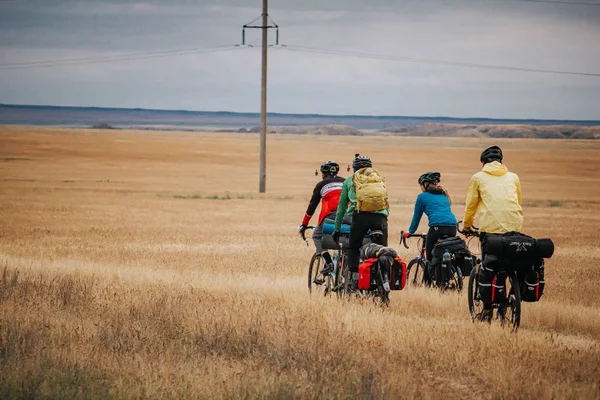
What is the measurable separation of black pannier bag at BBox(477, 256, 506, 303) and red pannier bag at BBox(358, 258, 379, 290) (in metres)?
1.77

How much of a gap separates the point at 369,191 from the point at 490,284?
2.11m

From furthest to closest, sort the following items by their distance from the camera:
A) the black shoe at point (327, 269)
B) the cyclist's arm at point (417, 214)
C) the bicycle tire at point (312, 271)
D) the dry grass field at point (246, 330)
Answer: the bicycle tire at point (312, 271) < the cyclist's arm at point (417, 214) < the black shoe at point (327, 269) < the dry grass field at point (246, 330)

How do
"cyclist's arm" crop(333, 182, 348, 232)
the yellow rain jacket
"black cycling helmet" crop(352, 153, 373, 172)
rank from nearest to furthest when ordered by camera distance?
the yellow rain jacket, "black cycling helmet" crop(352, 153, 373, 172), "cyclist's arm" crop(333, 182, 348, 232)

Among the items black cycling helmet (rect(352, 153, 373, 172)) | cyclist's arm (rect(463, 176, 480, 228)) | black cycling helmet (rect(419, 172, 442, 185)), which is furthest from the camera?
black cycling helmet (rect(419, 172, 442, 185))

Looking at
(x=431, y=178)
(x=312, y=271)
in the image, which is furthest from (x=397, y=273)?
(x=431, y=178)

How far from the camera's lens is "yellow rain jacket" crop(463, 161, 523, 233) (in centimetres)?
1081

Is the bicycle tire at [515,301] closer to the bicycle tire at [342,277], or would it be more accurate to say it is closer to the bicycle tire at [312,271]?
the bicycle tire at [342,277]

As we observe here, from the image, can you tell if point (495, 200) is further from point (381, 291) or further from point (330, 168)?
point (330, 168)

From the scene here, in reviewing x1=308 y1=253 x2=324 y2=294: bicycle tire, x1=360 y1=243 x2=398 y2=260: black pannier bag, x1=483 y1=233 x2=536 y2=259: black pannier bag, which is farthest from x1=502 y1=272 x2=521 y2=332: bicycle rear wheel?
x1=308 y1=253 x2=324 y2=294: bicycle tire

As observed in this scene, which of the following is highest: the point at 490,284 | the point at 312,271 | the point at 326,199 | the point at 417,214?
the point at 326,199

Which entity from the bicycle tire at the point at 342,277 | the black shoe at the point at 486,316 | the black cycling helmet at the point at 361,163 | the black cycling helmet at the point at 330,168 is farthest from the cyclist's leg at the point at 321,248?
the black shoe at the point at 486,316

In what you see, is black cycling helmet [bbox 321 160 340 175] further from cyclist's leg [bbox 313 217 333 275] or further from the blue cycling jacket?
the blue cycling jacket

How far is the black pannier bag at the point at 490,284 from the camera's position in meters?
10.9

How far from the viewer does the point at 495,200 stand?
35.6 feet
